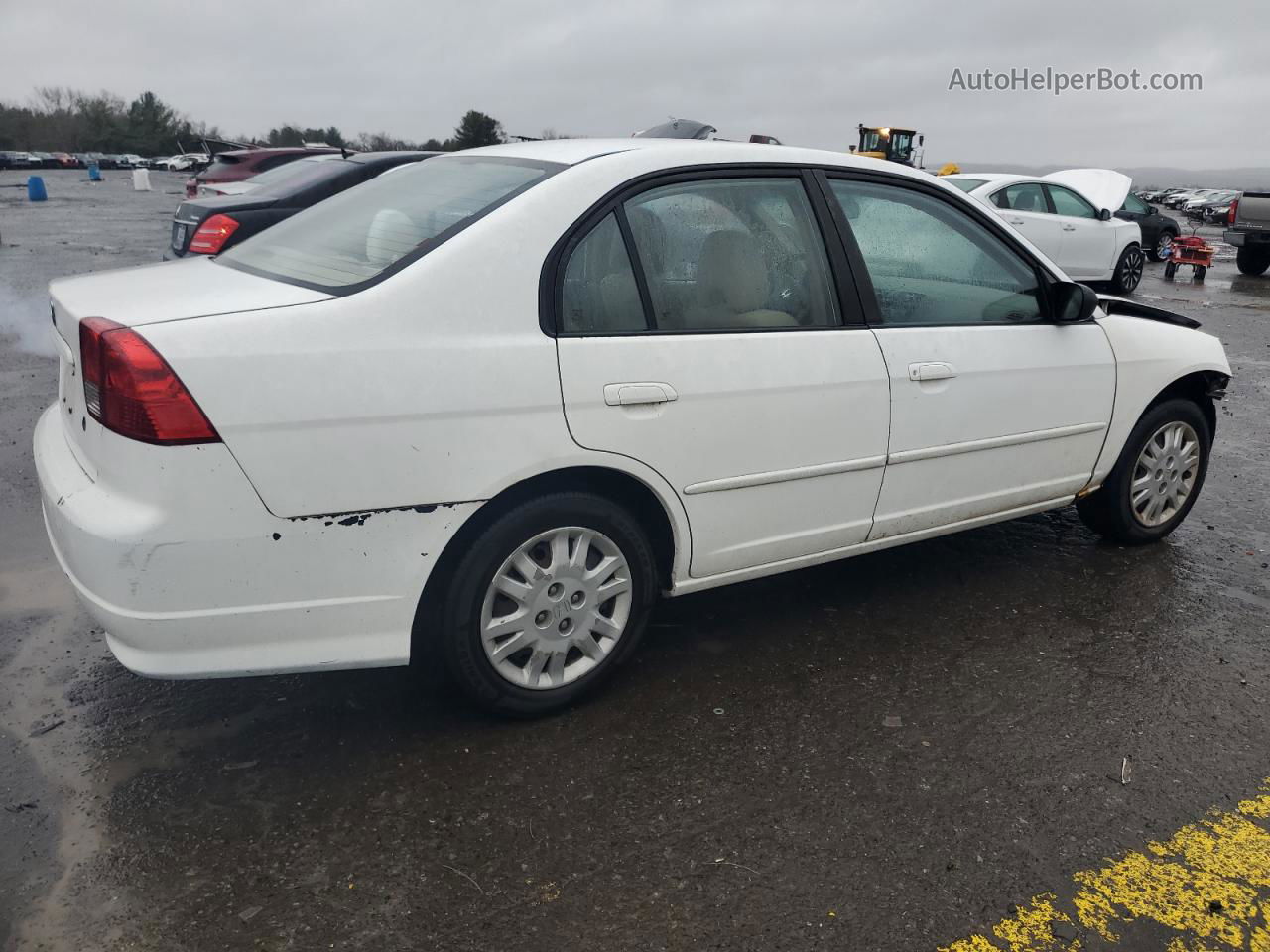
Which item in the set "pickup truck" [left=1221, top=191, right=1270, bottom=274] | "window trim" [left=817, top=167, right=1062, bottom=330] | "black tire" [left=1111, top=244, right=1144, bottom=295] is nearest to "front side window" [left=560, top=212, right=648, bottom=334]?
"window trim" [left=817, top=167, right=1062, bottom=330]

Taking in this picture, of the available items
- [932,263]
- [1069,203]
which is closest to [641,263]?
[932,263]

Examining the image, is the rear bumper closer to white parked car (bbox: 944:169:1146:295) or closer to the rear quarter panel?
the rear quarter panel

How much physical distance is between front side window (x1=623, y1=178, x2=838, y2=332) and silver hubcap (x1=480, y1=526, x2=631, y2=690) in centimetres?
72

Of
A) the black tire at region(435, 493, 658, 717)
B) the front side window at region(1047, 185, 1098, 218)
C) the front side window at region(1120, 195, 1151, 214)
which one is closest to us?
the black tire at region(435, 493, 658, 717)

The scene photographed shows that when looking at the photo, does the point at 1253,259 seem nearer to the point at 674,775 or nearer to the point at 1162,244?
the point at 1162,244

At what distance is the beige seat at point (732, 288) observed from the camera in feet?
10.3

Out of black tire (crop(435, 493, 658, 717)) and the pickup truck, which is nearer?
black tire (crop(435, 493, 658, 717))

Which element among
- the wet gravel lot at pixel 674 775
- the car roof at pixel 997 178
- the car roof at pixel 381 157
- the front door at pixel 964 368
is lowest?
the wet gravel lot at pixel 674 775

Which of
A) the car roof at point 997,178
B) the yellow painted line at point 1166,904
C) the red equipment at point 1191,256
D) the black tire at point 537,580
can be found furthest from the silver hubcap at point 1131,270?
the black tire at point 537,580

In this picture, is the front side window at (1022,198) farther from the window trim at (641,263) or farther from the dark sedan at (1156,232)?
the window trim at (641,263)

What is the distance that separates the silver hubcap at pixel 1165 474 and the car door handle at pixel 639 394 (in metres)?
2.56

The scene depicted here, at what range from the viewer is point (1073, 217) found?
47.5 feet

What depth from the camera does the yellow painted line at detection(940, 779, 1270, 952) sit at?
Answer: 2275 millimetres

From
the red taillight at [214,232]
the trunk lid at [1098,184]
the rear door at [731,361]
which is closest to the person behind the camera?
the rear door at [731,361]
